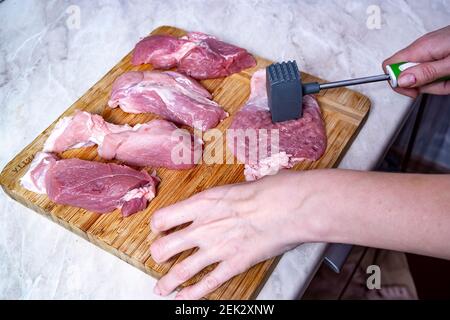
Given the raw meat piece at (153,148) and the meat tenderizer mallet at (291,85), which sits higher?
the meat tenderizer mallet at (291,85)

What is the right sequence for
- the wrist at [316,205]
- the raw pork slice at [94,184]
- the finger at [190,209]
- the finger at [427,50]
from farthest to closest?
the finger at [427,50] → the raw pork slice at [94,184] → the finger at [190,209] → the wrist at [316,205]

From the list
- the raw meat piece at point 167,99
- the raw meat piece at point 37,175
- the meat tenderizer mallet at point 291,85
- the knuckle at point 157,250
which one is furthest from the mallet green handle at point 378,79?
the raw meat piece at point 37,175

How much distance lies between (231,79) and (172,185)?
463 mm

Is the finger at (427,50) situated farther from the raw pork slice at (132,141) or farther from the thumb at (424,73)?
the raw pork slice at (132,141)

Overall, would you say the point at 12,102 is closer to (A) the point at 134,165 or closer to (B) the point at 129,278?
(A) the point at 134,165

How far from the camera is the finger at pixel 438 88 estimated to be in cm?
150

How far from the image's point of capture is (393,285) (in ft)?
6.30

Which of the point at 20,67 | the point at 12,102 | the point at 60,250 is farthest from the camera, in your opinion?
the point at 20,67

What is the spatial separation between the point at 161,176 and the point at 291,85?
0.46 m

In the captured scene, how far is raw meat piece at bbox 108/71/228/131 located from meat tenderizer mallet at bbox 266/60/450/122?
185 mm

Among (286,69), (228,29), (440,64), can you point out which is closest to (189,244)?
(286,69)

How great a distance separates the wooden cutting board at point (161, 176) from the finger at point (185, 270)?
0.04 metres

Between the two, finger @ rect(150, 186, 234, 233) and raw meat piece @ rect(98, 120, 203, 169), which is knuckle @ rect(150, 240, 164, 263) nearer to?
finger @ rect(150, 186, 234, 233)

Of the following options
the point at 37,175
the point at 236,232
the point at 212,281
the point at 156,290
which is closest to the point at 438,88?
the point at 236,232
